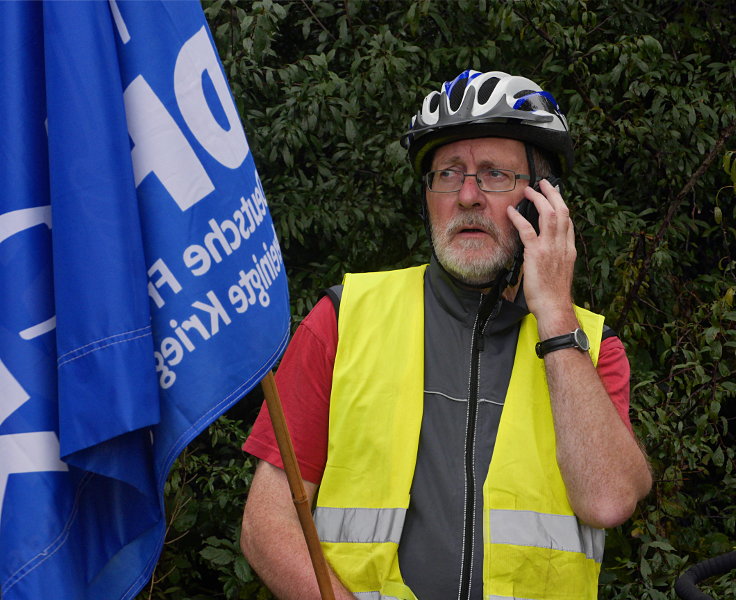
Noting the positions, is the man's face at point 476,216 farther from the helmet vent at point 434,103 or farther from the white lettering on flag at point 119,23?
the white lettering on flag at point 119,23

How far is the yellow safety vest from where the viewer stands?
7.66ft

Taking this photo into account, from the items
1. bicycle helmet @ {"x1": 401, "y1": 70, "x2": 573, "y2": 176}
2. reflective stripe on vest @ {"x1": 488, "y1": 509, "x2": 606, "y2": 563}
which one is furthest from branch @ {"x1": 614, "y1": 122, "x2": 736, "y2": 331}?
reflective stripe on vest @ {"x1": 488, "y1": 509, "x2": 606, "y2": 563}

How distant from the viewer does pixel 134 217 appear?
1790 mm

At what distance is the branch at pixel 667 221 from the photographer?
431 centimetres

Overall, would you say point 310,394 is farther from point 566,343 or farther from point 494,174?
point 494,174

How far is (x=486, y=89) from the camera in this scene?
2.83 metres

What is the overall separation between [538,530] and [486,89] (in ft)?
4.22

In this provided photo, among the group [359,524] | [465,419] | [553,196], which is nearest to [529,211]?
[553,196]

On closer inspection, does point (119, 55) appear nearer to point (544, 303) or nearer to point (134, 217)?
point (134, 217)

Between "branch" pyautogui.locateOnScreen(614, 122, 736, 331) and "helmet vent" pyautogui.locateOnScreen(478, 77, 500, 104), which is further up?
"helmet vent" pyautogui.locateOnScreen(478, 77, 500, 104)

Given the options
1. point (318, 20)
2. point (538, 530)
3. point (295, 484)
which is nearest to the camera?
point (295, 484)

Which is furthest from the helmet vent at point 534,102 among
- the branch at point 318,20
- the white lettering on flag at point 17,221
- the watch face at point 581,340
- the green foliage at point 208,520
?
the green foliage at point 208,520

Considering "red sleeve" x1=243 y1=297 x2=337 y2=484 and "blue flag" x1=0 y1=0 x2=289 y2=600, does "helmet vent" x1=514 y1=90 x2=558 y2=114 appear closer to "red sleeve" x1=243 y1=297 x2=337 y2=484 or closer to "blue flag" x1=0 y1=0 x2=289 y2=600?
"red sleeve" x1=243 y1=297 x2=337 y2=484

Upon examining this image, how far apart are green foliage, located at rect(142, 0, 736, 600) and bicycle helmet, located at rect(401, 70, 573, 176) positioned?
4.55ft
